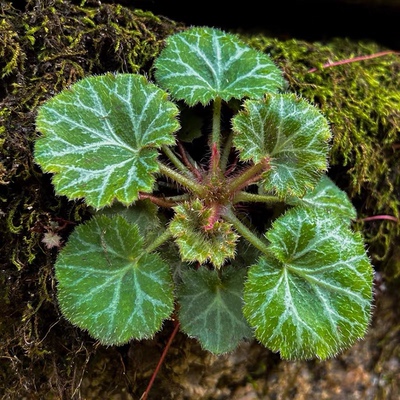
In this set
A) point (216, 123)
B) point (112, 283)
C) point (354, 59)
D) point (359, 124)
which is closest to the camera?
point (112, 283)

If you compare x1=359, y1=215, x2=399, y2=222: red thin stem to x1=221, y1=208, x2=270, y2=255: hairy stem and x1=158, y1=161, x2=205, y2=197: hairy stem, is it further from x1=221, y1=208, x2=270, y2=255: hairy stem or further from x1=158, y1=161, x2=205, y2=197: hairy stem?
x1=158, y1=161, x2=205, y2=197: hairy stem

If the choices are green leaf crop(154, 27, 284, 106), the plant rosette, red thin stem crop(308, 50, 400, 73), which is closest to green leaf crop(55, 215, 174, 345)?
the plant rosette

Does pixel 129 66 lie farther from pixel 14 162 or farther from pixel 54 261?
pixel 54 261

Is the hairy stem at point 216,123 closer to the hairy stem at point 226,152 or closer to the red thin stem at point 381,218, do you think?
the hairy stem at point 226,152

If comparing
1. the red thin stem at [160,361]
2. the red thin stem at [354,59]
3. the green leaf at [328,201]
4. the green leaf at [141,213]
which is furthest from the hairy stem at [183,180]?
the red thin stem at [354,59]

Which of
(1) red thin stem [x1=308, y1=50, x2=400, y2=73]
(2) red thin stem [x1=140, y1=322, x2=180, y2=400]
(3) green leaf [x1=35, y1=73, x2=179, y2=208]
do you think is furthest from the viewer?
(1) red thin stem [x1=308, y1=50, x2=400, y2=73]

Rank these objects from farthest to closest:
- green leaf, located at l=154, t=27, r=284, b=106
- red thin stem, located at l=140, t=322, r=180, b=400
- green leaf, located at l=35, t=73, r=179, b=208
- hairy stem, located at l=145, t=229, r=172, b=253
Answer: red thin stem, located at l=140, t=322, r=180, b=400, green leaf, located at l=154, t=27, r=284, b=106, hairy stem, located at l=145, t=229, r=172, b=253, green leaf, located at l=35, t=73, r=179, b=208

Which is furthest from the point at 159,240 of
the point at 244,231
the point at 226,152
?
the point at 226,152

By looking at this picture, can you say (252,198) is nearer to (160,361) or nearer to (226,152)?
(226,152)
